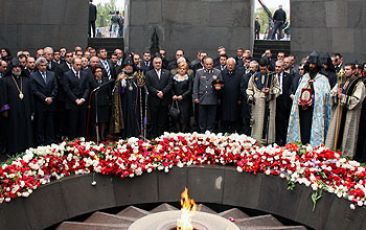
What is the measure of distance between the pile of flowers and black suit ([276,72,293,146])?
3.39 metres

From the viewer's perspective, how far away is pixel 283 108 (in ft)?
32.9

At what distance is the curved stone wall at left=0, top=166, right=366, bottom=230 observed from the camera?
5.47 metres

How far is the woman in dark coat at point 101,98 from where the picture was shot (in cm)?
1017

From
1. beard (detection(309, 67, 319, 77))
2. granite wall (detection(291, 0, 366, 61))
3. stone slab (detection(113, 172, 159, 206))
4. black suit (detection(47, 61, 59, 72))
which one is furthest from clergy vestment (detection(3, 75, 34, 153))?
granite wall (detection(291, 0, 366, 61))

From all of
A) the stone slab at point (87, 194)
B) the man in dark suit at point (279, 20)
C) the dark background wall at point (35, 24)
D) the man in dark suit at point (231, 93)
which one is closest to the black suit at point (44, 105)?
the man in dark suit at point (231, 93)

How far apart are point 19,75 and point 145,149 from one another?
389 cm

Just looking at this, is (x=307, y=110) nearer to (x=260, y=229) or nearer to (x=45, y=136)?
(x=260, y=229)

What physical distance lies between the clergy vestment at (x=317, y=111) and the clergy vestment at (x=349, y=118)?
0.13 m

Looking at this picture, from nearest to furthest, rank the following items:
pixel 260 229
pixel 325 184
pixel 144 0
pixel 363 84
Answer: pixel 260 229
pixel 325 184
pixel 363 84
pixel 144 0

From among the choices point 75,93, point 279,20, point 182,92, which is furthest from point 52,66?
point 279,20

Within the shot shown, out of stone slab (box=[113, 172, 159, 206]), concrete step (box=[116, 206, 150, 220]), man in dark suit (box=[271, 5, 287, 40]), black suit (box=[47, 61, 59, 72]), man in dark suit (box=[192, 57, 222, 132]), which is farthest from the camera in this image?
man in dark suit (box=[271, 5, 287, 40])

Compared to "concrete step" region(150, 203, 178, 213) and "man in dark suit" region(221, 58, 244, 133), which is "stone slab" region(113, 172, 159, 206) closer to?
"concrete step" region(150, 203, 178, 213)

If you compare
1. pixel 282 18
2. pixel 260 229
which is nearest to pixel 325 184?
pixel 260 229

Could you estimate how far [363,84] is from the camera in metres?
8.91
